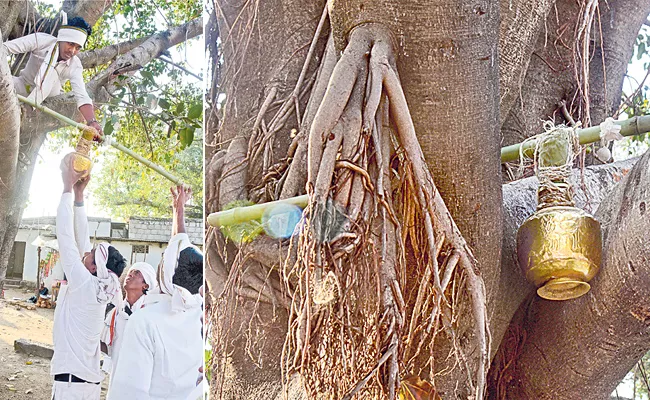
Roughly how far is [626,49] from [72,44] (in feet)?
4.60

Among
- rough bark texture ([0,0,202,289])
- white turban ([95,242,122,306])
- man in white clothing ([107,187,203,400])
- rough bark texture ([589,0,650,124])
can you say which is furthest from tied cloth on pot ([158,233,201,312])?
rough bark texture ([589,0,650,124])

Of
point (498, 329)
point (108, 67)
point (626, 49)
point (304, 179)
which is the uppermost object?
point (626, 49)

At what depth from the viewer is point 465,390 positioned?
46.0 inches

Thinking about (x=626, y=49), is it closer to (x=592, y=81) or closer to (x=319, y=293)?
(x=592, y=81)

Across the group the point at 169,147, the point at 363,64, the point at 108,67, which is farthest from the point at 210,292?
the point at 363,64

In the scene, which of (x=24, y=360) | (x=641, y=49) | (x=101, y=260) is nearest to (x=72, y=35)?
(x=101, y=260)

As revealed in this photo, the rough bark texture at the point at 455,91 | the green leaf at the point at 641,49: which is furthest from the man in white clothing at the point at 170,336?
the green leaf at the point at 641,49

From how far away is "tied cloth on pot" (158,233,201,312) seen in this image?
151cm

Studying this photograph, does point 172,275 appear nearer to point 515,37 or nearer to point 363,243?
→ point 363,243

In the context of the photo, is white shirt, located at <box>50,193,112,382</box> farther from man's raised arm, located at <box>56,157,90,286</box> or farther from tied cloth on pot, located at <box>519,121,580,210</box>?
tied cloth on pot, located at <box>519,121,580,210</box>

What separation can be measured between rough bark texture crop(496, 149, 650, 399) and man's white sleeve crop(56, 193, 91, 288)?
94cm

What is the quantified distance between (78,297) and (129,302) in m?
0.11

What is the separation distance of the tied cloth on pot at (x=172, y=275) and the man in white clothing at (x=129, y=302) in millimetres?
23

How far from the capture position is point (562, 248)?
109 centimetres
